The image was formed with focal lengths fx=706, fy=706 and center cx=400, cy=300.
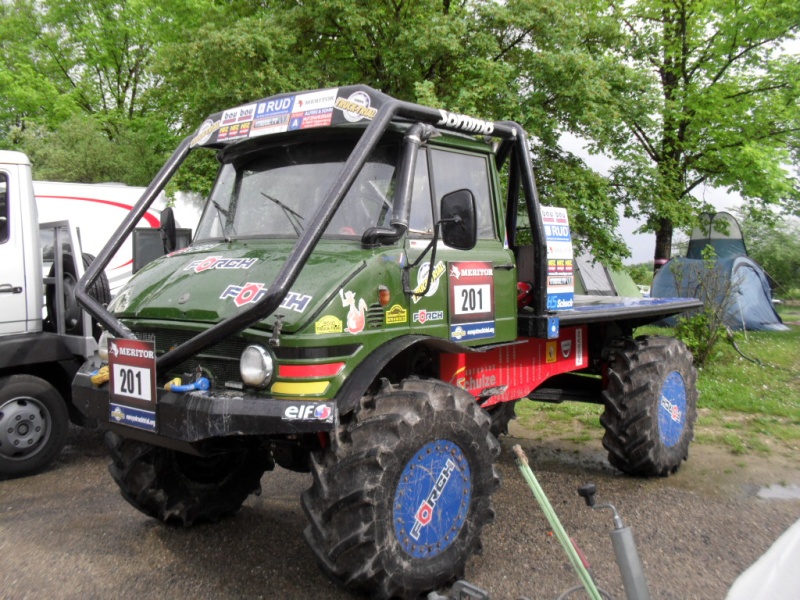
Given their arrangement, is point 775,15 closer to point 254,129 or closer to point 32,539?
point 254,129

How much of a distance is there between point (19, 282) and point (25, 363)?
2.50 feet

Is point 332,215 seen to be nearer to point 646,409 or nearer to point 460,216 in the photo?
point 460,216

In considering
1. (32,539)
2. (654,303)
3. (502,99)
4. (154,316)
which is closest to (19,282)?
(32,539)

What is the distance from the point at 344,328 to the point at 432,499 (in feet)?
3.24

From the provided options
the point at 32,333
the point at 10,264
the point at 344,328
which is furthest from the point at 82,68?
the point at 344,328

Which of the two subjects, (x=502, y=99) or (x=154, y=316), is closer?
(x=154, y=316)

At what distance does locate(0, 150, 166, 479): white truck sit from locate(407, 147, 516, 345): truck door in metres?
3.30

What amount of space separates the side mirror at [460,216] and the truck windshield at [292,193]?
1.31 feet

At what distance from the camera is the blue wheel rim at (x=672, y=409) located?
603cm

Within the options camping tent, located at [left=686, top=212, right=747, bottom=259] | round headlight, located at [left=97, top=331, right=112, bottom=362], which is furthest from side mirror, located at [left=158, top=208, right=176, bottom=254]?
camping tent, located at [left=686, top=212, right=747, bottom=259]

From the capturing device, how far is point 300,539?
15.1 ft

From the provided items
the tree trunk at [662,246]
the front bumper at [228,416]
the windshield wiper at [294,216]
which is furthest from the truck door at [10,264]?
the tree trunk at [662,246]

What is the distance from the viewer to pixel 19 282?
6496 mm

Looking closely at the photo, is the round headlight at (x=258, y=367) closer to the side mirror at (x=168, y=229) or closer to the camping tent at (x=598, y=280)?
the side mirror at (x=168, y=229)
